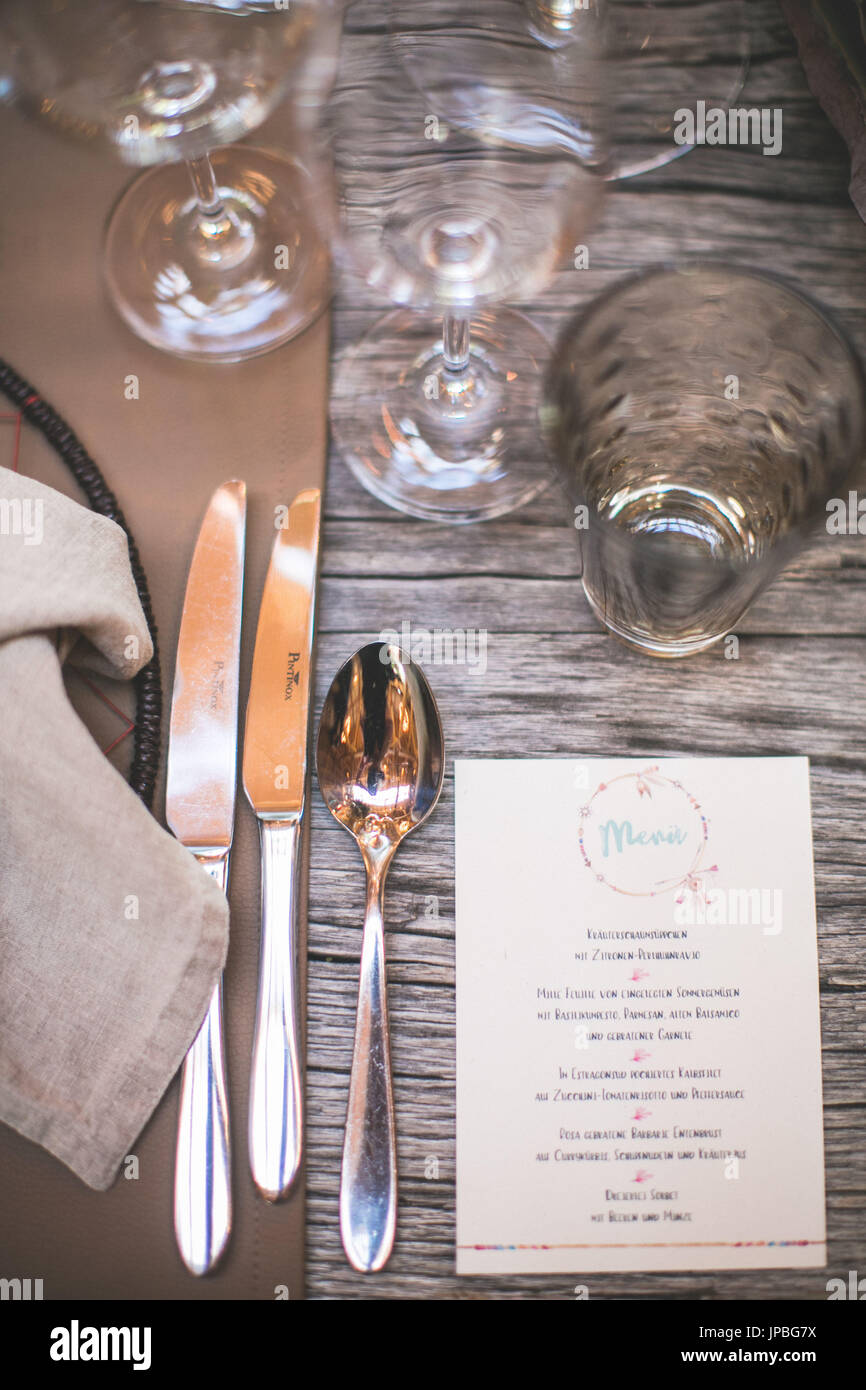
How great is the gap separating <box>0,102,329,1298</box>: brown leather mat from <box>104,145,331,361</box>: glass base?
0.02 metres

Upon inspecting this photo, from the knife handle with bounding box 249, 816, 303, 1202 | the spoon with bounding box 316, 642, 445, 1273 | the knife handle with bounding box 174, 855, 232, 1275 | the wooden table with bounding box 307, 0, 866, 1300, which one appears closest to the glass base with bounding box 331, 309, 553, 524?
the wooden table with bounding box 307, 0, 866, 1300

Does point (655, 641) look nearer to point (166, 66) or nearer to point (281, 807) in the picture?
point (281, 807)

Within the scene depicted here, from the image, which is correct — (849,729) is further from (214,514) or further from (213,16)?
(213,16)

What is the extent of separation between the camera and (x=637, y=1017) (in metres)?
0.55

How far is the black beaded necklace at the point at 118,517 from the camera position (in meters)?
0.57

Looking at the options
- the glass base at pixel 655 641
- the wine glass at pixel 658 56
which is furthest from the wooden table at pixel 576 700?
the wine glass at pixel 658 56

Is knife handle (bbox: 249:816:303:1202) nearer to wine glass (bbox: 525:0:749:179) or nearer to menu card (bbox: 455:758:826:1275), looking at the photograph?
menu card (bbox: 455:758:826:1275)

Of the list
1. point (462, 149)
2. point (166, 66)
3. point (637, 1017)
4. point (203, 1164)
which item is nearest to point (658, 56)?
point (462, 149)

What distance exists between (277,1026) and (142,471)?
0.35m

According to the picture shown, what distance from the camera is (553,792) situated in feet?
1.91

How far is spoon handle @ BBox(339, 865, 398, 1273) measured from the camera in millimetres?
518

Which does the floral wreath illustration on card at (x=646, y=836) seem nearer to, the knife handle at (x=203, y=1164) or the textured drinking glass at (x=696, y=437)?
the textured drinking glass at (x=696, y=437)

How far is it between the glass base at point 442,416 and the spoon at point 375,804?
124mm
